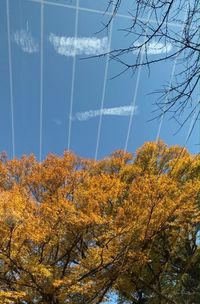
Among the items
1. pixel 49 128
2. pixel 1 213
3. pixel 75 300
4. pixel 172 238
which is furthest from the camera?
pixel 49 128

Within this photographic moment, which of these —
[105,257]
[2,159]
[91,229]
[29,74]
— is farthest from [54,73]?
[105,257]

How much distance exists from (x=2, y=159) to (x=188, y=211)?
7.01 meters

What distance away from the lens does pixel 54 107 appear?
13250 millimetres

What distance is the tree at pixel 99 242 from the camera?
8320mm

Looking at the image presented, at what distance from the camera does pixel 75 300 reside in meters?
9.25

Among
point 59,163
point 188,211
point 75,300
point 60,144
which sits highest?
point 60,144

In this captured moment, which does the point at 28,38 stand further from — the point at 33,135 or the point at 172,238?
the point at 172,238

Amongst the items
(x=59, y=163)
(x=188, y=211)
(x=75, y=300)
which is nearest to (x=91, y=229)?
(x=75, y=300)

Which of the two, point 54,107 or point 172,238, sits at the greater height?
point 54,107

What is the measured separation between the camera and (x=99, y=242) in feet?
30.0

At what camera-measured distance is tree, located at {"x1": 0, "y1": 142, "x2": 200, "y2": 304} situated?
832cm

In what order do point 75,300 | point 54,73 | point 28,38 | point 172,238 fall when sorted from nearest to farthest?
point 75,300 → point 172,238 → point 28,38 → point 54,73

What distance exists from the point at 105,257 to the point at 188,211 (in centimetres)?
222

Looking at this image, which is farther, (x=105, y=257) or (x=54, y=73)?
(x=54, y=73)
